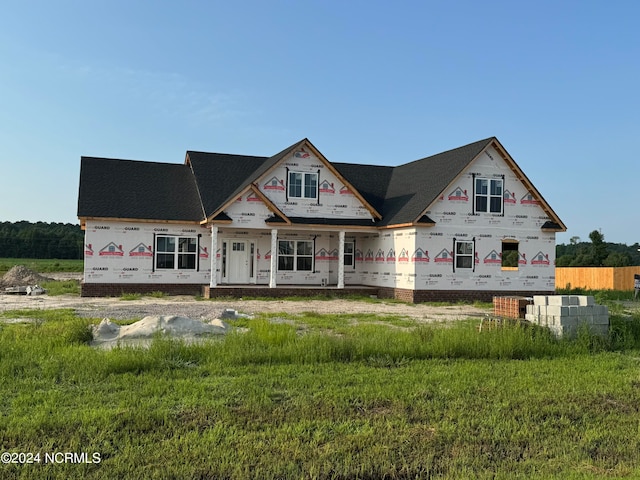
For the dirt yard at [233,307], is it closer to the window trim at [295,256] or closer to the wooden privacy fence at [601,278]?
the window trim at [295,256]

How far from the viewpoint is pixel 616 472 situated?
16.8 ft

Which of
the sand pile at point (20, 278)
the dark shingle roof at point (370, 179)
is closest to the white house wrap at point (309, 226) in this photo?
the dark shingle roof at point (370, 179)

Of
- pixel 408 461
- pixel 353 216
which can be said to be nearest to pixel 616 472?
pixel 408 461

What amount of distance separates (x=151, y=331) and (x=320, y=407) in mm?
5106

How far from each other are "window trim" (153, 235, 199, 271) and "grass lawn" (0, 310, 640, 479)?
45.3ft

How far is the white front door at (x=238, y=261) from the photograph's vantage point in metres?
26.1

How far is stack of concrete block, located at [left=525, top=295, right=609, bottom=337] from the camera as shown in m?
11.6

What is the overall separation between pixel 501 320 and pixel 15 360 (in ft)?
29.6

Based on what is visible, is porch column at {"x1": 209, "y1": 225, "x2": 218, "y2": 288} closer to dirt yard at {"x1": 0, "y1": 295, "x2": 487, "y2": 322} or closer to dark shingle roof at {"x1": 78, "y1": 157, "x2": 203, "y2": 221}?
dark shingle roof at {"x1": 78, "y1": 157, "x2": 203, "y2": 221}

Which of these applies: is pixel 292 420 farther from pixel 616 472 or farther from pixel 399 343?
pixel 399 343

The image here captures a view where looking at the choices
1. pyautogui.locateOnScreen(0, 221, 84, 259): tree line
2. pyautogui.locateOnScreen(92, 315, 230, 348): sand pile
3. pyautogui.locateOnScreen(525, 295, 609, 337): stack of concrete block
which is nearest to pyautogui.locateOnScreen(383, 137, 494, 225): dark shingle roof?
pyautogui.locateOnScreen(525, 295, 609, 337): stack of concrete block

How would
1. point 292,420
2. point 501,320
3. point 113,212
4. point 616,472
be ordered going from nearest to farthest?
point 616,472 < point 292,420 < point 501,320 < point 113,212

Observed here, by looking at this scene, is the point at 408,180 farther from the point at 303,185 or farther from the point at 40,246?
the point at 40,246

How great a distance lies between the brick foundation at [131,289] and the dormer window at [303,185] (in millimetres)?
5778
